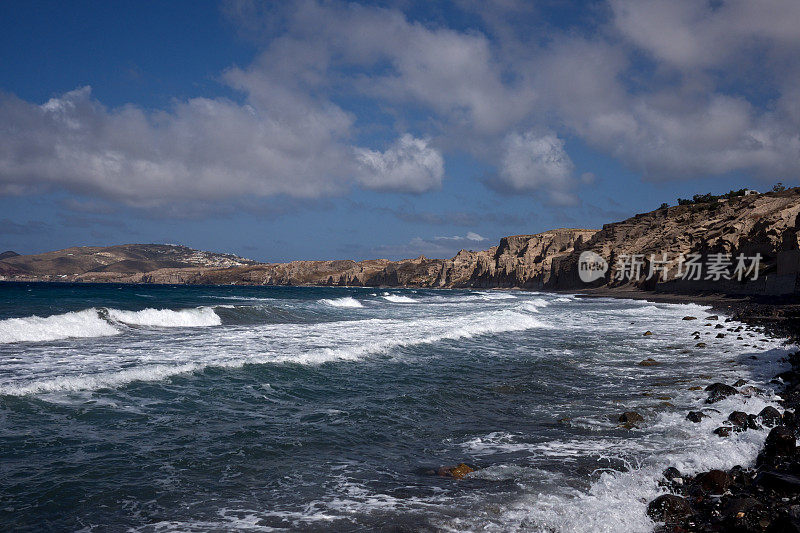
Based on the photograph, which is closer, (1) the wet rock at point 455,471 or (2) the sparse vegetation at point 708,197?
(1) the wet rock at point 455,471

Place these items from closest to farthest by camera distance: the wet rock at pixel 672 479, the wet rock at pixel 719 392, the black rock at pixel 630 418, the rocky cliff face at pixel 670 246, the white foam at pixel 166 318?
the wet rock at pixel 672 479 → the black rock at pixel 630 418 → the wet rock at pixel 719 392 → the white foam at pixel 166 318 → the rocky cliff face at pixel 670 246

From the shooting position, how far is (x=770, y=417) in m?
8.38

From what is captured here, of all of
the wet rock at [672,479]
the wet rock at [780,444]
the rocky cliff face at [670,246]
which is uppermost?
the rocky cliff face at [670,246]

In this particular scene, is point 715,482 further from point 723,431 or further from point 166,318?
point 166,318

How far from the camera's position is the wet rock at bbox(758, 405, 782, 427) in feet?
26.9

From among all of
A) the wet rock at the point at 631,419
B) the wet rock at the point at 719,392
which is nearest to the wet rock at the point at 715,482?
the wet rock at the point at 631,419

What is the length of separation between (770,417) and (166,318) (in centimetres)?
2978

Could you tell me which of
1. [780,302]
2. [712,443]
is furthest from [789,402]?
[780,302]

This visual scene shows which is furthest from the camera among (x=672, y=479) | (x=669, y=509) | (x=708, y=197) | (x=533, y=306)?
(x=708, y=197)

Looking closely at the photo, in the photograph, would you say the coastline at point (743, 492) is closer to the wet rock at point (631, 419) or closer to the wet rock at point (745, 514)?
the wet rock at point (745, 514)

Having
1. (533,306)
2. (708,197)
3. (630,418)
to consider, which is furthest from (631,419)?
(708,197)

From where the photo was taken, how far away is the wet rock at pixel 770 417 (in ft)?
26.9

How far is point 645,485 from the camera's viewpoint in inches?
237

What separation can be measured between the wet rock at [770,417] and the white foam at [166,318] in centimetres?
2660
